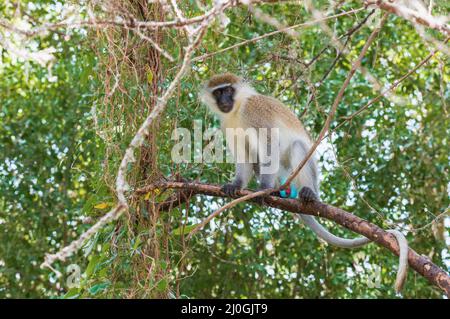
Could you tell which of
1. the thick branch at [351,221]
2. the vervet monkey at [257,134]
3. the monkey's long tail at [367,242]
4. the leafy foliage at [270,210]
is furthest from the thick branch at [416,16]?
the leafy foliage at [270,210]

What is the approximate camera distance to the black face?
5.70m

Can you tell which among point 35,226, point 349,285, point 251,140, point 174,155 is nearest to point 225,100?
point 251,140

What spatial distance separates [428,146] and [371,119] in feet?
2.15

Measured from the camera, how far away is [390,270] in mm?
6812

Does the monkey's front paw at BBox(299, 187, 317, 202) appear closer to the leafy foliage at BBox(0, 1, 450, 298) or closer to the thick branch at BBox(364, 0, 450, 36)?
the leafy foliage at BBox(0, 1, 450, 298)

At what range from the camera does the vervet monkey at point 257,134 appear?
559 cm

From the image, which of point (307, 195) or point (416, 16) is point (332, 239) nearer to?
point (307, 195)

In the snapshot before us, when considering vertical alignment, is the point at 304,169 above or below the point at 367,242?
above

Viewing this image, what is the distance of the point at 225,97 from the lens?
18.7ft

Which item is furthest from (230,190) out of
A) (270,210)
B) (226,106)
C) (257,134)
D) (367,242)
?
(270,210)

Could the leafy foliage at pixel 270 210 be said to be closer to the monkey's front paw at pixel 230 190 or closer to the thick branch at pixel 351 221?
the monkey's front paw at pixel 230 190

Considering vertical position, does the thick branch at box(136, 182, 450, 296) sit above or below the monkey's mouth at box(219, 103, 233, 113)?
below

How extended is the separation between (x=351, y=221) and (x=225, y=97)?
1.80m

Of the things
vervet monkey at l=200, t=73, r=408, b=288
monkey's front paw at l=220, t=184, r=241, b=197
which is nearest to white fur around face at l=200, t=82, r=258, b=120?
vervet monkey at l=200, t=73, r=408, b=288
